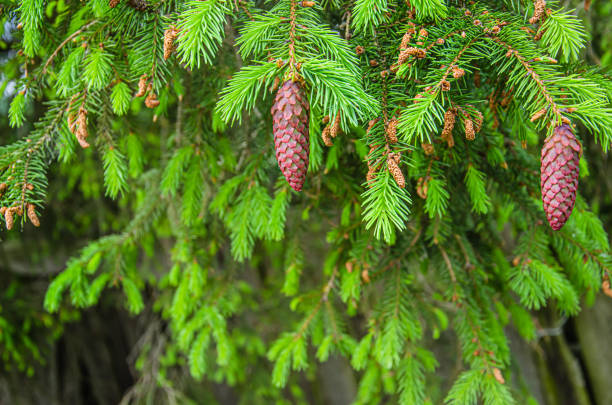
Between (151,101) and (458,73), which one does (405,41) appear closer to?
(458,73)

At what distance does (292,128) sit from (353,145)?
22.1 inches

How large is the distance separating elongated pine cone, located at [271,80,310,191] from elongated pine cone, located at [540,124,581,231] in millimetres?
395

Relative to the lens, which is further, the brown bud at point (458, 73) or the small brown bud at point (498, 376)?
the small brown bud at point (498, 376)

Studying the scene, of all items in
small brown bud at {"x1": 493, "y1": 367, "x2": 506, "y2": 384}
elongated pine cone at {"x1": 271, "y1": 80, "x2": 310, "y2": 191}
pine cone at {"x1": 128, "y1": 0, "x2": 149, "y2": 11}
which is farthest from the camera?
small brown bud at {"x1": 493, "y1": 367, "x2": 506, "y2": 384}

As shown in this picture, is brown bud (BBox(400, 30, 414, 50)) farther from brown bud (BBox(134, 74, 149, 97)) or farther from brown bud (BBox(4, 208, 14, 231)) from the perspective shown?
brown bud (BBox(4, 208, 14, 231))

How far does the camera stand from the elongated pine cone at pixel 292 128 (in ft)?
2.17

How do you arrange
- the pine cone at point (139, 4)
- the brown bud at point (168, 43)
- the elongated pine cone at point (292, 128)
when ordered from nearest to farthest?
the elongated pine cone at point (292, 128) → the brown bud at point (168, 43) → the pine cone at point (139, 4)

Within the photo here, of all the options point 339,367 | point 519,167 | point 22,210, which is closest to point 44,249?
point 339,367

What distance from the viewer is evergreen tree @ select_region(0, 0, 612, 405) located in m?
0.73

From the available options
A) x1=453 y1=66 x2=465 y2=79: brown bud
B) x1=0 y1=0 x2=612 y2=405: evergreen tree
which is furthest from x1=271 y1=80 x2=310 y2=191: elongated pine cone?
x1=453 y1=66 x2=465 y2=79: brown bud

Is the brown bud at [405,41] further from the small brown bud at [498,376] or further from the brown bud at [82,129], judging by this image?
the small brown bud at [498,376]

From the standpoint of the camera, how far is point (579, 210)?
1.21 meters

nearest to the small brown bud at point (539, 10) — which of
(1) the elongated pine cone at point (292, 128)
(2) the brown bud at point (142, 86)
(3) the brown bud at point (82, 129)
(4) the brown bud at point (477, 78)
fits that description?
(4) the brown bud at point (477, 78)

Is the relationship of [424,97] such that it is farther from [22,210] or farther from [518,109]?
[22,210]
